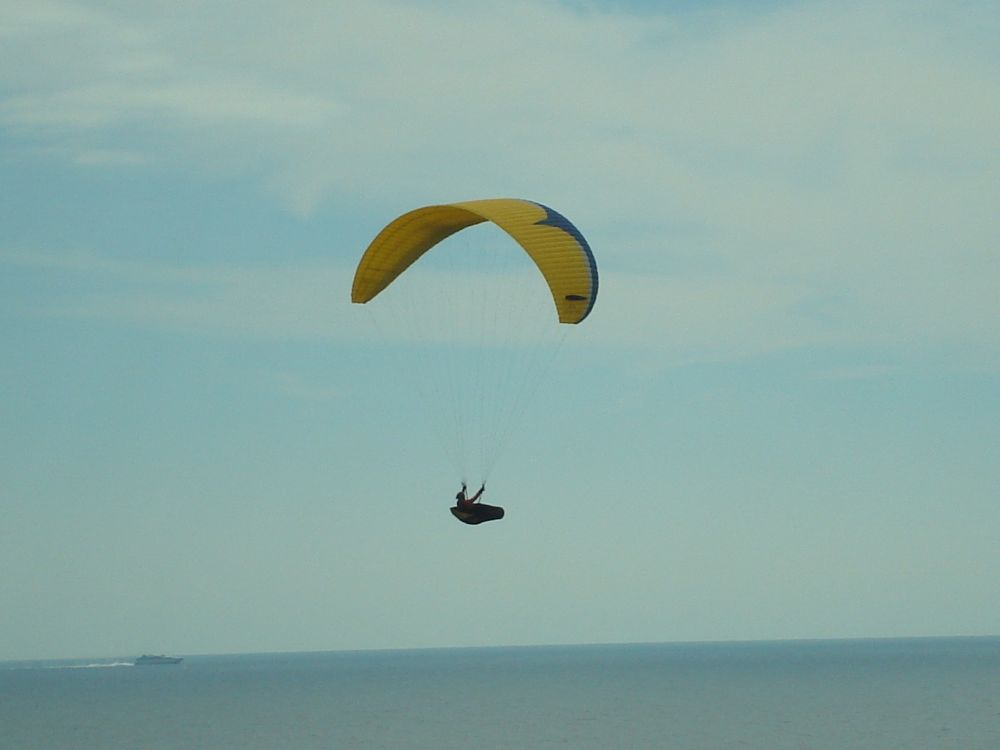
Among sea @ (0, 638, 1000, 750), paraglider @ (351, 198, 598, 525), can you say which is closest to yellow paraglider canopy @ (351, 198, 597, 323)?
paraglider @ (351, 198, 598, 525)

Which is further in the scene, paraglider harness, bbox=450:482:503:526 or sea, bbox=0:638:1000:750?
sea, bbox=0:638:1000:750

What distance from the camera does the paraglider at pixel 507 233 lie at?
27969 millimetres

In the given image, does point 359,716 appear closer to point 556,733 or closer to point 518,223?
point 556,733

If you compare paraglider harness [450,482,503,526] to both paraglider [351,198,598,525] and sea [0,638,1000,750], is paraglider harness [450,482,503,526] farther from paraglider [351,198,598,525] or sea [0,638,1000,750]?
sea [0,638,1000,750]

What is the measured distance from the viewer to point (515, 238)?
28406 millimetres

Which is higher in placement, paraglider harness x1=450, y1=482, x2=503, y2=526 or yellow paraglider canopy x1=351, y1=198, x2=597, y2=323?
yellow paraglider canopy x1=351, y1=198, x2=597, y2=323

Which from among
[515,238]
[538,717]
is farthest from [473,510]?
[538,717]

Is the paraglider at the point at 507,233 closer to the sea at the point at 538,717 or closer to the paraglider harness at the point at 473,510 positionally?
the paraglider harness at the point at 473,510

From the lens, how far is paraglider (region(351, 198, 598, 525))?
28.0 m

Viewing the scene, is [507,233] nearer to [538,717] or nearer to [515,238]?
[515,238]

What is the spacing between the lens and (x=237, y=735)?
9400cm

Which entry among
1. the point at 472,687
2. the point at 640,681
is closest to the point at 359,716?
the point at 472,687

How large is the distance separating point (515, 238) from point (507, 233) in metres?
0.23

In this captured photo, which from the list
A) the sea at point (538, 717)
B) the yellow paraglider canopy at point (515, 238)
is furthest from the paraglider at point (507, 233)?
the sea at point (538, 717)
